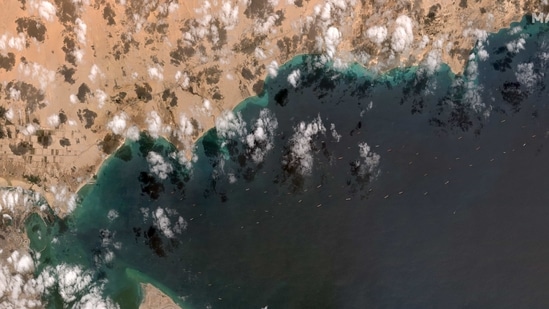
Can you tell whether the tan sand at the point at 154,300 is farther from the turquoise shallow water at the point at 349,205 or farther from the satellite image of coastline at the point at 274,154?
the turquoise shallow water at the point at 349,205

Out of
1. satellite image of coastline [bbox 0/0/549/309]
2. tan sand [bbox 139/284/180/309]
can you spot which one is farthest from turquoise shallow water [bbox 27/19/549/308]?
tan sand [bbox 139/284/180/309]

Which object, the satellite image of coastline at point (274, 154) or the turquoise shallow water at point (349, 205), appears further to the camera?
the turquoise shallow water at point (349, 205)

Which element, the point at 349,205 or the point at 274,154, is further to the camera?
the point at 349,205

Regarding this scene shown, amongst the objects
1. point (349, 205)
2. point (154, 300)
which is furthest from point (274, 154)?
point (154, 300)

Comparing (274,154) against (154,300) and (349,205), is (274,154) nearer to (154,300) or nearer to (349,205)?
(349,205)

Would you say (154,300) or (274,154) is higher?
(274,154)

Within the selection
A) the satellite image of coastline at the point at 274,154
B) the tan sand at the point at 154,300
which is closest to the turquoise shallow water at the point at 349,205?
the satellite image of coastline at the point at 274,154
